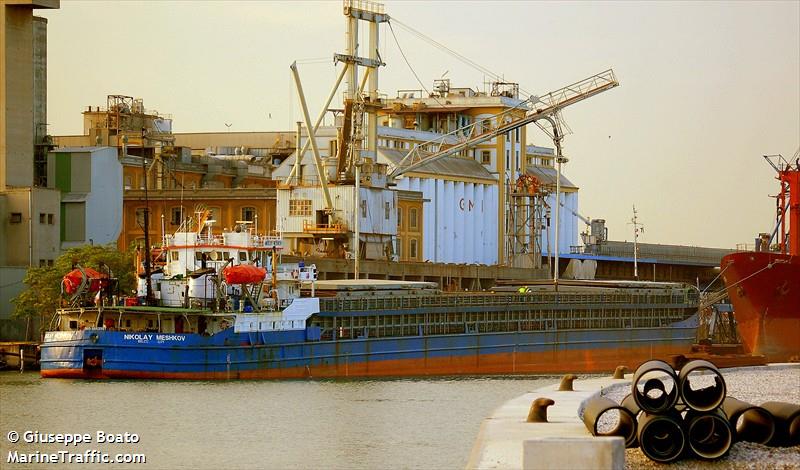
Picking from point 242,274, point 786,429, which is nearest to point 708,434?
point 786,429

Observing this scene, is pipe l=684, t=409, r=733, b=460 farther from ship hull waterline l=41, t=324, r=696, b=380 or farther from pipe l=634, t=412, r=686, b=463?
ship hull waterline l=41, t=324, r=696, b=380

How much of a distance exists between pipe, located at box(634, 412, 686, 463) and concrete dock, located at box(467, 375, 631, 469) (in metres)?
1.11

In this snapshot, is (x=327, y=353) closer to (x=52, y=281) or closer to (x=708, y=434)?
(x=52, y=281)

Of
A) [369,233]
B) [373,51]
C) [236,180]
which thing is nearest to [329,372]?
[369,233]

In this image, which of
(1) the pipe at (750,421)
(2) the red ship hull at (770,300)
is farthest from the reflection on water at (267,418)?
(2) the red ship hull at (770,300)

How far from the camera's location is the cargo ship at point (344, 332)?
49625 mm

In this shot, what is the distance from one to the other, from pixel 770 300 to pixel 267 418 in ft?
96.9

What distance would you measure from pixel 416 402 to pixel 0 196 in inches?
1401

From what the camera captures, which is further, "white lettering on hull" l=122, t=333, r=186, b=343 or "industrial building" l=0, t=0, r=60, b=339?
"industrial building" l=0, t=0, r=60, b=339

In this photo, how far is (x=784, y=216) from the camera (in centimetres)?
6850

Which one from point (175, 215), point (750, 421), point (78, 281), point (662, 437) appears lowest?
point (662, 437)

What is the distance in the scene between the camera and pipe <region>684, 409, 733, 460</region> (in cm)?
2736

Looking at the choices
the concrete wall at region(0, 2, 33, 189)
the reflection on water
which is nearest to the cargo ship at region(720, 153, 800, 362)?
the reflection on water

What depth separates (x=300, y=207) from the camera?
7619 centimetres
